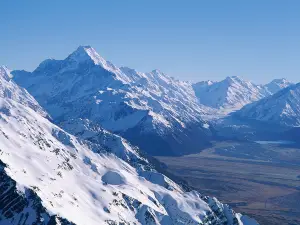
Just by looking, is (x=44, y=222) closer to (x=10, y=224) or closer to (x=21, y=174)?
(x=10, y=224)

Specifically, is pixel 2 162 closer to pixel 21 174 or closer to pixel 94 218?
pixel 21 174

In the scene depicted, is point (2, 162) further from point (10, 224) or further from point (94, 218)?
point (94, 218)

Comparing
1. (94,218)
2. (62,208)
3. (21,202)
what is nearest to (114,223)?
(94,218)

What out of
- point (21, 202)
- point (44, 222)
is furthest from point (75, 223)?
point (21, 202)

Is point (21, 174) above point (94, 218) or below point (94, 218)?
above

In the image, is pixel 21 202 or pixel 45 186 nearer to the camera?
pixel 21 202

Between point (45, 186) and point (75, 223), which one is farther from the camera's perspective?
point (45, 186)

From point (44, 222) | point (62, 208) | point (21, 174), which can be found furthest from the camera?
point (21, 174)

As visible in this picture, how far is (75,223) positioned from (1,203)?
29146 mm

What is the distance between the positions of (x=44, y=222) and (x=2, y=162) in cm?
3492

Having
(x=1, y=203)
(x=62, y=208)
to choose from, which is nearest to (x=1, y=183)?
(x=1, y=203)

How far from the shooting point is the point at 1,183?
18525 cm

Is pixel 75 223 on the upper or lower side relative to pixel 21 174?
lower

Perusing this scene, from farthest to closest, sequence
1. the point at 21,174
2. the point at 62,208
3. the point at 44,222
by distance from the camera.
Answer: the point at 21,174 → the point at 62,208 → the point at 44,222
